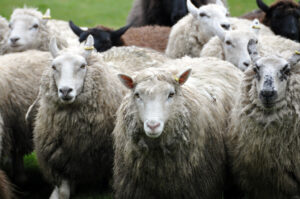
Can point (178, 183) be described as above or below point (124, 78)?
below

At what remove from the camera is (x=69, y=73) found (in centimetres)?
537

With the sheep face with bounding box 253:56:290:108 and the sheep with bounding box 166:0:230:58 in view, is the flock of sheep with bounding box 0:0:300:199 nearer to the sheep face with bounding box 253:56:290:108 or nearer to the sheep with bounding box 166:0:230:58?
the sheep face with bounding box 253:56:290:108

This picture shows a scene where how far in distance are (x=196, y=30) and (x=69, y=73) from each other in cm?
294

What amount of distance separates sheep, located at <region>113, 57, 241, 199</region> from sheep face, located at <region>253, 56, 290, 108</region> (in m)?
0.60

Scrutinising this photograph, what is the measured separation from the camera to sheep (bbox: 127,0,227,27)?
375 inches

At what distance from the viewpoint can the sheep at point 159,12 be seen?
31.3ft

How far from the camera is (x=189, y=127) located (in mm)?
4859

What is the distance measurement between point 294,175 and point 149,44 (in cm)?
433

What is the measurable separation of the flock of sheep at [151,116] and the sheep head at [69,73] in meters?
0.01

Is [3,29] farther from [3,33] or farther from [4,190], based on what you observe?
[4,190]

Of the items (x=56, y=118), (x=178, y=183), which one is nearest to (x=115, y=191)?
(x=178, y=183)

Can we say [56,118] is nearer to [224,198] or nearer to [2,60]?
[2,60]

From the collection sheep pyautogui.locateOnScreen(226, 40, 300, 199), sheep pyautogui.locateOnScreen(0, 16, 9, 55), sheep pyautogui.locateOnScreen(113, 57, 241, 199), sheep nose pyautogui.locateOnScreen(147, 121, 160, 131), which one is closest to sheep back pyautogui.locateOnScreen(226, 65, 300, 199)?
sheep pyautogui.locateOnScreen(226, 40, 300, 199)

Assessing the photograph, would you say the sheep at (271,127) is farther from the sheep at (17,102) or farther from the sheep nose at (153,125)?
the sheep at (17,102)
